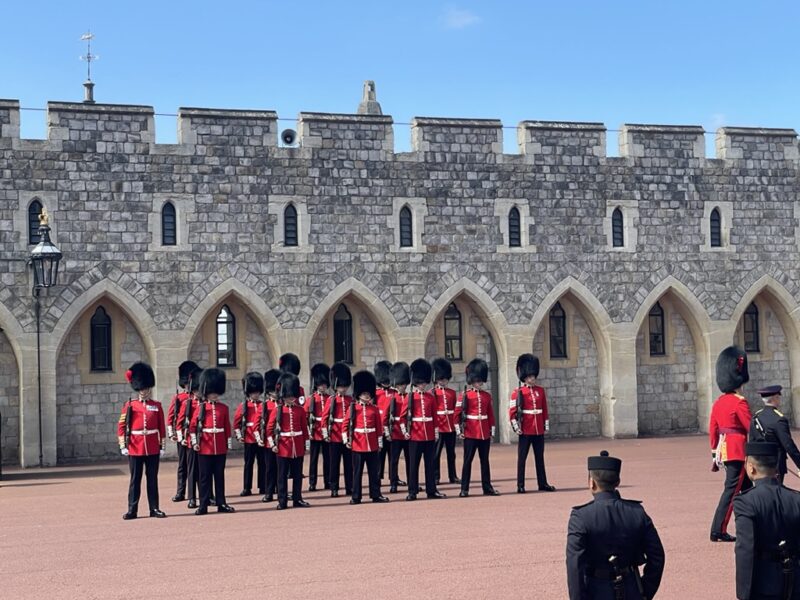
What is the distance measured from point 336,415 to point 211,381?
66.0 inches

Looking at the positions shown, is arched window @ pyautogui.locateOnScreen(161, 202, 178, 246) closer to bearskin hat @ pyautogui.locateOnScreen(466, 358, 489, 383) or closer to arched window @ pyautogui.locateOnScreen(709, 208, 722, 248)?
bearskin hat @ pyautogui.locateOnScreen(466, 358, 489, 383)

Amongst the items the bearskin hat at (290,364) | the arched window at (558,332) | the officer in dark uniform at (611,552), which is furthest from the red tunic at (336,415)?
the officer in dark uniform at (611,552)

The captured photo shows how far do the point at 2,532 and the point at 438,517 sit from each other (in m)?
3.69

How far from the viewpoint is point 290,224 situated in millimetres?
17906

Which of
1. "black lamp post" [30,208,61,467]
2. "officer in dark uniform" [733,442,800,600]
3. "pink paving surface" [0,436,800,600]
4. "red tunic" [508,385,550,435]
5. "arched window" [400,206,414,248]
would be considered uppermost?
"arched window" [400,206,414,248]

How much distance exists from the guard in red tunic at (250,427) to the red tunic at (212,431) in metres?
1.05

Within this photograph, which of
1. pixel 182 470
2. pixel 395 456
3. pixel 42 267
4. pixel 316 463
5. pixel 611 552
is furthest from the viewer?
pixel 42 267

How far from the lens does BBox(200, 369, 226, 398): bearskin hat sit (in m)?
11.9

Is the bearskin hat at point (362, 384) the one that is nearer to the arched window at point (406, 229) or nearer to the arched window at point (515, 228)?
the arched window at point (406, 229)

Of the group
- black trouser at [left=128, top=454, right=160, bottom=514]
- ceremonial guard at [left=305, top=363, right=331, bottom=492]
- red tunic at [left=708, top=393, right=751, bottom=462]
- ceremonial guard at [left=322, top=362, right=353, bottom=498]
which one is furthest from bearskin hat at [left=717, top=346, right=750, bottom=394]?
ceremonial guard at [left=305, top=363, right=331, bottom=492]

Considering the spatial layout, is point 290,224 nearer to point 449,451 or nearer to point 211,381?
point 449,451

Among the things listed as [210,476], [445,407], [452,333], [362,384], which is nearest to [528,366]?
[445,407]

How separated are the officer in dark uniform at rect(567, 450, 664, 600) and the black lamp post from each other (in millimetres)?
11953

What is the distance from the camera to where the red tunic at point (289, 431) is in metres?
11.9
